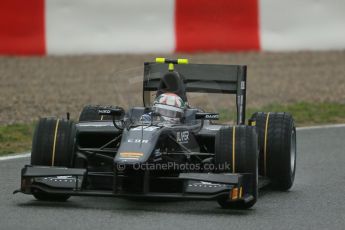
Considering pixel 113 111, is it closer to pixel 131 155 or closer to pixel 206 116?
pixel 206 116

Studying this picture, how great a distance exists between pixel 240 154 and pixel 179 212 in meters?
0.73

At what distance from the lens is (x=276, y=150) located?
31.6 ft

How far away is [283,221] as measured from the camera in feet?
25.9

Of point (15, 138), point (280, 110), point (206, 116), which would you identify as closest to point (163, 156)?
point (206, 116)

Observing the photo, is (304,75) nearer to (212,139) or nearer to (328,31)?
(328,31)

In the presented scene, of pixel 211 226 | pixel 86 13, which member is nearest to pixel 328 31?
pixel 86 13

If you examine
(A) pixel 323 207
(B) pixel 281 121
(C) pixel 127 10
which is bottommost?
(A) pixel 323 207

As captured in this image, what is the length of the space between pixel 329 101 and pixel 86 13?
450cm

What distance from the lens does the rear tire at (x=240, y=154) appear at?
843cm

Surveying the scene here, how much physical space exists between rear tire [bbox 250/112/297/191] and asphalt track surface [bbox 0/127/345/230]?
0.49ft

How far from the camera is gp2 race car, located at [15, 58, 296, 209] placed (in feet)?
26.8

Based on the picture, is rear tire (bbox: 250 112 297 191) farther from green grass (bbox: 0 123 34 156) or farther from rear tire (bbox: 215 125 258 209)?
green grass (bbox: 0 123 34 156)

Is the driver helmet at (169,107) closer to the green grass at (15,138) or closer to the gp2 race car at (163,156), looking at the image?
the gp2 race car at (163,156)

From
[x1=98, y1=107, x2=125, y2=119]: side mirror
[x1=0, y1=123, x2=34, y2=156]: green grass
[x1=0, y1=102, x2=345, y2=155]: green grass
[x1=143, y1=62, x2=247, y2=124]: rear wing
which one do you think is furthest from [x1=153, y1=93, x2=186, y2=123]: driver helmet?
[x1=0, y1=123, x2=34, y2=156]: green grass
